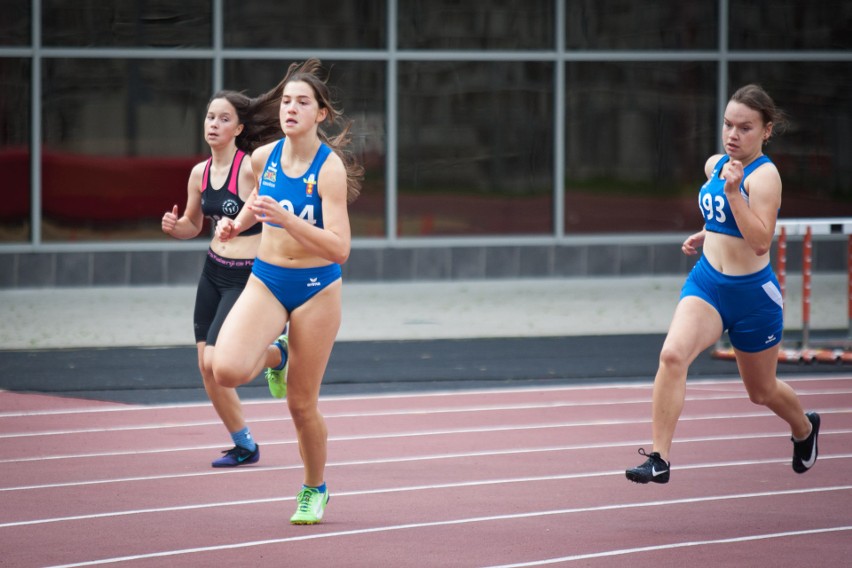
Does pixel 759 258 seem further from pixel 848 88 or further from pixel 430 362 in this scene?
pixel 848 88

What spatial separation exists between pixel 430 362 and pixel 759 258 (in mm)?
6093

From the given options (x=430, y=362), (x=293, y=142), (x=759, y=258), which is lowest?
(x=430, y=362)

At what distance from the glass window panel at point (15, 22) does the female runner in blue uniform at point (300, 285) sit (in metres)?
12.6

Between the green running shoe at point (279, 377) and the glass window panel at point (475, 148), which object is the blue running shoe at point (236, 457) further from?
the glass window panel at point (475, 148)

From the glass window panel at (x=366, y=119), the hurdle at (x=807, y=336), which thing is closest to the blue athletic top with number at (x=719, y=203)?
the hurdle at (x=807, y=336)

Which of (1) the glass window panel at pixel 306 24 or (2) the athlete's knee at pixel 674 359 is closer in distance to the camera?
(2) the athlete's knee at pixel 674 359

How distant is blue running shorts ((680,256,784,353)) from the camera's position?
7.73 m

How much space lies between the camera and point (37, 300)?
18.3m

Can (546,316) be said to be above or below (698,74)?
below

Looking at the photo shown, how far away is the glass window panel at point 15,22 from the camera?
18.9 metres

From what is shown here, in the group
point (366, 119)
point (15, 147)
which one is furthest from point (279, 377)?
point (366, 119)

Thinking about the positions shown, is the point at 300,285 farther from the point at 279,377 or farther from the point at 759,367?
the point at 759,367

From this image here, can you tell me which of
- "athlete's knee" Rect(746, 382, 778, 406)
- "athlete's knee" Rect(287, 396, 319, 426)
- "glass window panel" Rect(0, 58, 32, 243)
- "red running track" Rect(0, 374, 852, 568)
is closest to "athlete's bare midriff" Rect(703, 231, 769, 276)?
"athlete's knee" Rect(746, 382, 778, 406)

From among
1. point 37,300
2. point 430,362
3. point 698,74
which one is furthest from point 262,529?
point 698,74
